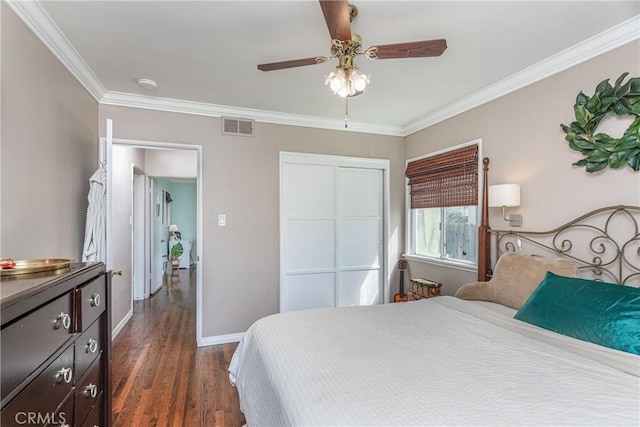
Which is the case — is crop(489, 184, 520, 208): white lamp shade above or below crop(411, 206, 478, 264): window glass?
above

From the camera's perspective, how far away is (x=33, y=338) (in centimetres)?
89

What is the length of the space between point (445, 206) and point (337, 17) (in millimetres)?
2571

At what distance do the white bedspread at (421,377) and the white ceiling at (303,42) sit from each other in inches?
72.7

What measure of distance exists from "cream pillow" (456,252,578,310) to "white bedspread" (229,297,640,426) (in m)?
0.50

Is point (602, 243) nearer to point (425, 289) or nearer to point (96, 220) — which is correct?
point (425, 289)

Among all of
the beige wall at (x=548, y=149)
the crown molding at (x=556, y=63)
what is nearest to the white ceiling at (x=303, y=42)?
the crown molding at (x=556, y=63)

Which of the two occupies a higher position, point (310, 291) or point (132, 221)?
point (132, 221)

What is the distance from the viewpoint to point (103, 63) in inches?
95.9

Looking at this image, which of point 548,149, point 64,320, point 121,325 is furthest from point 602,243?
point 121,325

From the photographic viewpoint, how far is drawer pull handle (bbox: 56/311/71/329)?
1040mm

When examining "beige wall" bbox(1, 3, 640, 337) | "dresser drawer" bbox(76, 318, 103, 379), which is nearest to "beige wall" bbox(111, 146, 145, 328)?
"beige wall" bbox(1, 3, 640, 337)

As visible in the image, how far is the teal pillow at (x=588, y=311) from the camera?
1.47 meters

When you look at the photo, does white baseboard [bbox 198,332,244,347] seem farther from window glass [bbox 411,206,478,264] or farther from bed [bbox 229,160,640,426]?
window glass [bbox 411,206,478,264]

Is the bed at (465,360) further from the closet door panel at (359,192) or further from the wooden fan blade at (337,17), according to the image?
→ the closet door panel at (359,192)
